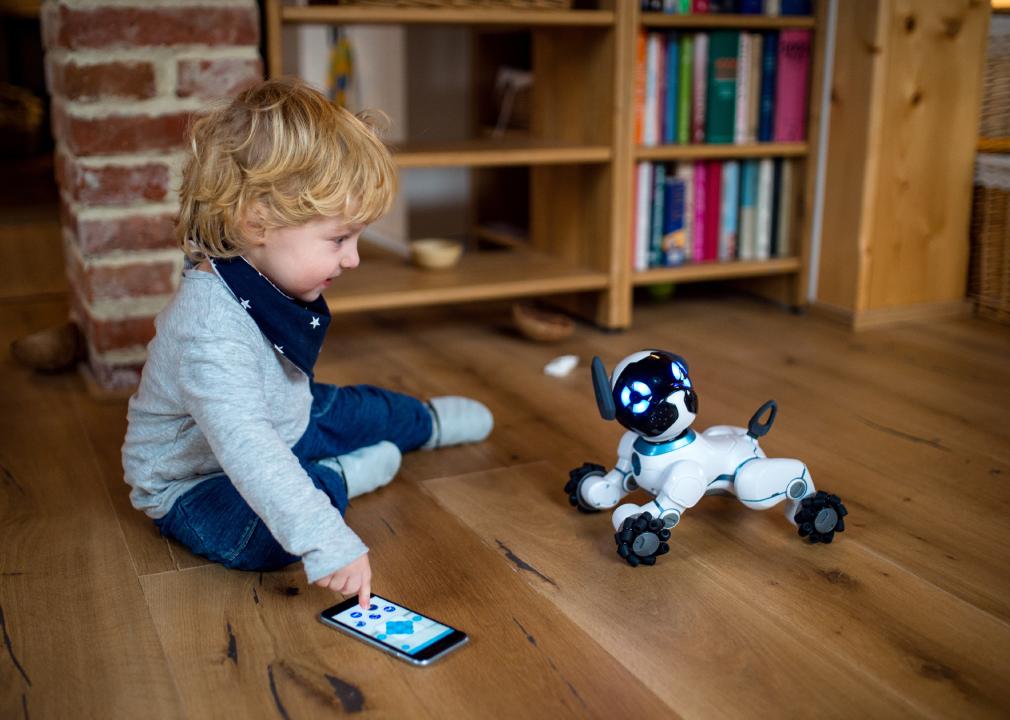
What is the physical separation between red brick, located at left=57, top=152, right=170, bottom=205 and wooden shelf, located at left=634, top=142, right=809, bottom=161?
92 cm

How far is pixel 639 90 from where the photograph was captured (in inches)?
83.4

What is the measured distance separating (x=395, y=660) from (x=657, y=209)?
1436 mm

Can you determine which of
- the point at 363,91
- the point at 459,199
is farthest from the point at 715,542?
the point at 363,91

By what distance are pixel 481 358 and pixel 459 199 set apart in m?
1.21

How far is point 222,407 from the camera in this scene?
1.03 metres

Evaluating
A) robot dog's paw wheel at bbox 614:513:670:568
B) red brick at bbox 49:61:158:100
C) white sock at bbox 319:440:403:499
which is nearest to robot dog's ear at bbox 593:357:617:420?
robot dog's paw wheel at bbox 614:513:670:568

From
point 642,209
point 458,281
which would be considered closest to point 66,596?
point 458,281

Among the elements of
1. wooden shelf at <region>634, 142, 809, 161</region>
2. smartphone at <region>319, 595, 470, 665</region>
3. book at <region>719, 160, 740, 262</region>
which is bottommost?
smartphone at <region>319, 595, 470, 665</region>

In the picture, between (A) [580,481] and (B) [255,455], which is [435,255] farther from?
(B) [255,455]

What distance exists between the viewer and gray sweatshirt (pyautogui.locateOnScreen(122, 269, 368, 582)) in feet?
3.24

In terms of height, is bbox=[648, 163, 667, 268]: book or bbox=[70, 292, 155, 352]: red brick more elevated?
bbox=[648, 163, 667, 268]: book

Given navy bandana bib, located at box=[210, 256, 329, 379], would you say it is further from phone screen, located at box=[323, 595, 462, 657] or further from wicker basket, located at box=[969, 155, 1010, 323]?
wicker basket, located at box=[969, 155, 1010, 323]

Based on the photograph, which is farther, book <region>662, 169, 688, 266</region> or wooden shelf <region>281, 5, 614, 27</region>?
book <region>662, 169, 688, 266</region>

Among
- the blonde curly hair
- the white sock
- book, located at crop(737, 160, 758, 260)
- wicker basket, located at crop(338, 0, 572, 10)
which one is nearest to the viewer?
the blonde curly hair
